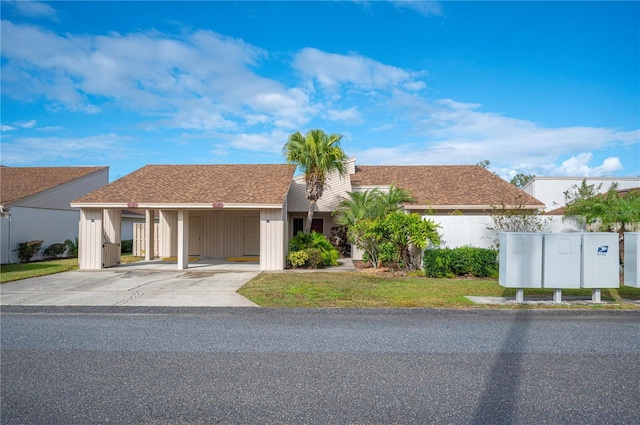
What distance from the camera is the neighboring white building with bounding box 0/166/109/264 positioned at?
20.0 m

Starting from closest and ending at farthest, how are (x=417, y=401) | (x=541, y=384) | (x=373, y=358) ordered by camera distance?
1. (x=417, y=401)
2. (x=541, y=384)
3. (x=373, y=358)

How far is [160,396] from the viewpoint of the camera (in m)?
4.58

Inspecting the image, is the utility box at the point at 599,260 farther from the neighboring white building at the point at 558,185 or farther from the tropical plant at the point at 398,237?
the neighboring white building at the point at 558,185

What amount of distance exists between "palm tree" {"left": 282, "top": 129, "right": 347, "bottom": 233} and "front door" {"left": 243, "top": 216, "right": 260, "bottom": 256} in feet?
14.6

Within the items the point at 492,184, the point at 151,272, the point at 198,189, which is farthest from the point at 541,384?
the point at 492,184

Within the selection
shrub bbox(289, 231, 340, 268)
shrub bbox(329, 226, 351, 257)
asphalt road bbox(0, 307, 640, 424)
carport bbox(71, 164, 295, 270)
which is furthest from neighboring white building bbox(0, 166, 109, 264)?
shrub bbox(329, 226, 351, 257)

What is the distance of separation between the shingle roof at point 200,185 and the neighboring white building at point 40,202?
485 centimetres

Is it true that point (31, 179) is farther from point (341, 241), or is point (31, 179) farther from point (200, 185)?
point (341, 241)

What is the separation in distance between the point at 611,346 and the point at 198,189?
1595cm

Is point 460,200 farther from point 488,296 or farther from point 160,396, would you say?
point 160,396

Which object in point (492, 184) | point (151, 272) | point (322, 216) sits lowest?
point (151, 272)

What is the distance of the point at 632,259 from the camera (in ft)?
31.6

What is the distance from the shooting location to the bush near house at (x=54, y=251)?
72.5ft

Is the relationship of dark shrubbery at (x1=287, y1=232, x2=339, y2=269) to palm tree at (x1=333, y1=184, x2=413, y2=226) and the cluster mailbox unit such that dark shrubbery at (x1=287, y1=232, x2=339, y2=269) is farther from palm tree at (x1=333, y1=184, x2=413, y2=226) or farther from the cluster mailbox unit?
the cluster mailbox unit
